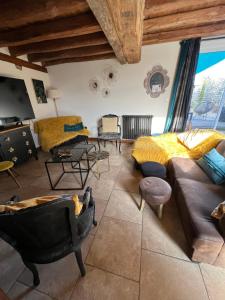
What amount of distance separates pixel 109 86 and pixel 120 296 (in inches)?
157

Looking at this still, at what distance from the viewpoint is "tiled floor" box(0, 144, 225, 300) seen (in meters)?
0.99

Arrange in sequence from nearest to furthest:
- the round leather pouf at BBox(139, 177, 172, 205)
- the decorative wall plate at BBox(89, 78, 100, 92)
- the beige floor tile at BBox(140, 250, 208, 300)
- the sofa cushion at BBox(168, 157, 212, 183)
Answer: the beige floor tile at BBox(140, 250, 208, 300), the round leather pouf at BBox(139, 177, 172, 205), the sofa cushion at BBox(168, 157, 212, 183), the decorative wall plate at BBox(89, 78, 100, 92)

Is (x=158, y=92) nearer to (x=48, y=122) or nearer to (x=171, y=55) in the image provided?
(x=171, y=55)

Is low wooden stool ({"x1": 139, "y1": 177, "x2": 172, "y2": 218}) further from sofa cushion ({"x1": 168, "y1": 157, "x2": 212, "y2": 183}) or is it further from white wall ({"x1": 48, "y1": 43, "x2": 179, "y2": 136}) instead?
white wall ({"x1": 48, "y1": 43, "x2": 179, "y2": 136})

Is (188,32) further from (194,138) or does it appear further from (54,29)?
(54,29)

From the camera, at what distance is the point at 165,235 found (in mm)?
1373

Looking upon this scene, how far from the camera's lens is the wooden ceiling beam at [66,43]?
7.76 feet

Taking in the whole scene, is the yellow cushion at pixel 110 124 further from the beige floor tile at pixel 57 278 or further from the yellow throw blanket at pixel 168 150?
the beige floor tile at pixel 57 278

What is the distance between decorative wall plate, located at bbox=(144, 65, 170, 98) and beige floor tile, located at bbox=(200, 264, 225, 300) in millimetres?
3430

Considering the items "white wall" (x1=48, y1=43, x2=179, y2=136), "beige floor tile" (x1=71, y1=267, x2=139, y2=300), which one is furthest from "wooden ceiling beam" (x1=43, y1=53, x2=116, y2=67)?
"beige floor tile" (x1=71, y1=267, x2=139, y2=300)

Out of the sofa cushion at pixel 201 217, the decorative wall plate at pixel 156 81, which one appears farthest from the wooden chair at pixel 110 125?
the sofa cushion at pixel 201 217

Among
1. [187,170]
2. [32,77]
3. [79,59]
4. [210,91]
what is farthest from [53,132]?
[210,91]

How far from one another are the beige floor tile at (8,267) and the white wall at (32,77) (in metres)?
2.96

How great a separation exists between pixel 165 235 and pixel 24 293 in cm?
128
